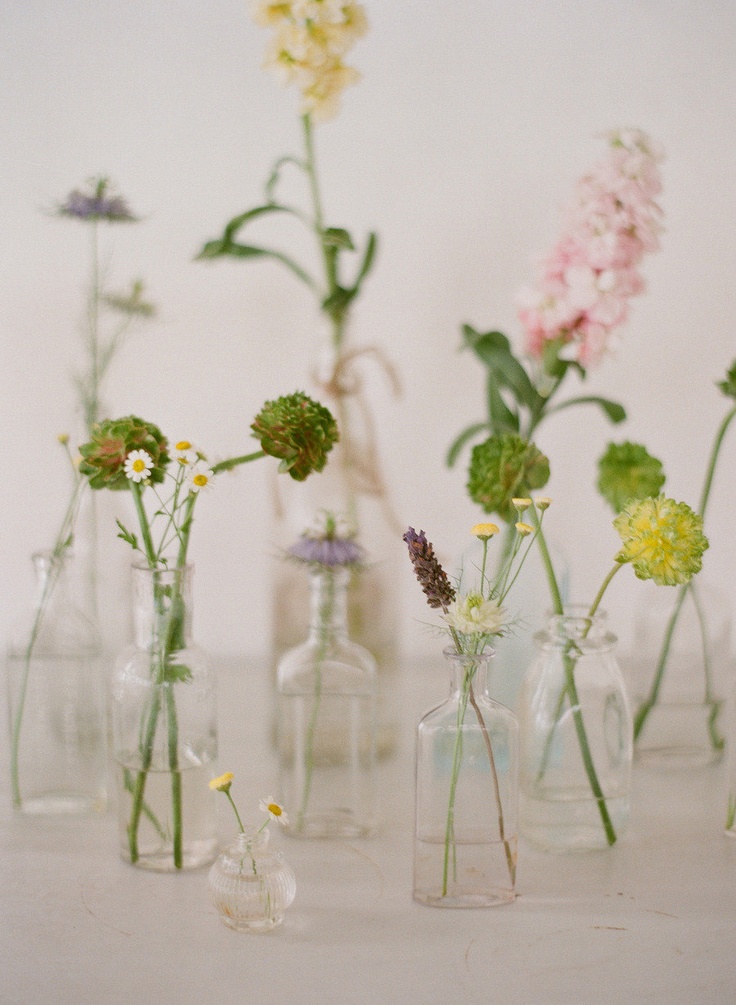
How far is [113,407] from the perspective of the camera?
1.42m

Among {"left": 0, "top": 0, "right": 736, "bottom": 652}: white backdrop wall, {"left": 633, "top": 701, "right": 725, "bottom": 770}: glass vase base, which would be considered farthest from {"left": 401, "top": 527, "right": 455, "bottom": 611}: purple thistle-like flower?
{"left": 0, "top": 0, "right": 736, "bottom": 652}: white backdrop wall

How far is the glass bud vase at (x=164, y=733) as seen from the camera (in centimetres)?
88

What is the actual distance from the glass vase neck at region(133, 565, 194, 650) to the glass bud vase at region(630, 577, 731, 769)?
0.53m

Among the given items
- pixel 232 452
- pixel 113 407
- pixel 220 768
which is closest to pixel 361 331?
pixel 232 452

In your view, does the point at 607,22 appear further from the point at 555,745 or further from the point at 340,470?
the point at 555,745

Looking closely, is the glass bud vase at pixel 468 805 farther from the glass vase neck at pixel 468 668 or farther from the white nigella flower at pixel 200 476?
the white nigella flower at pixel 200 476

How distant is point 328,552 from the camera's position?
97 centimetres

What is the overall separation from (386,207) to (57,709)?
74 cm

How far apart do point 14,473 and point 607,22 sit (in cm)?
95

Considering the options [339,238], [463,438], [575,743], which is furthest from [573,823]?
[339,238]

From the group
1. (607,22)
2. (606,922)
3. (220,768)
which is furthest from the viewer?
(607,22)

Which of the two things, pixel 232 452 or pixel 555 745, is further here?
pixel 232 452

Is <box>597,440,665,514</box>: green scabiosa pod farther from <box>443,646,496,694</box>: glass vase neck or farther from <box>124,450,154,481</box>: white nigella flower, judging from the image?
<box>124,450,154,481</box>: white nigella flower

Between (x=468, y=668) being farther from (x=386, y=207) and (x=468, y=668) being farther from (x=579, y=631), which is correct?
(x=386, y=207)
